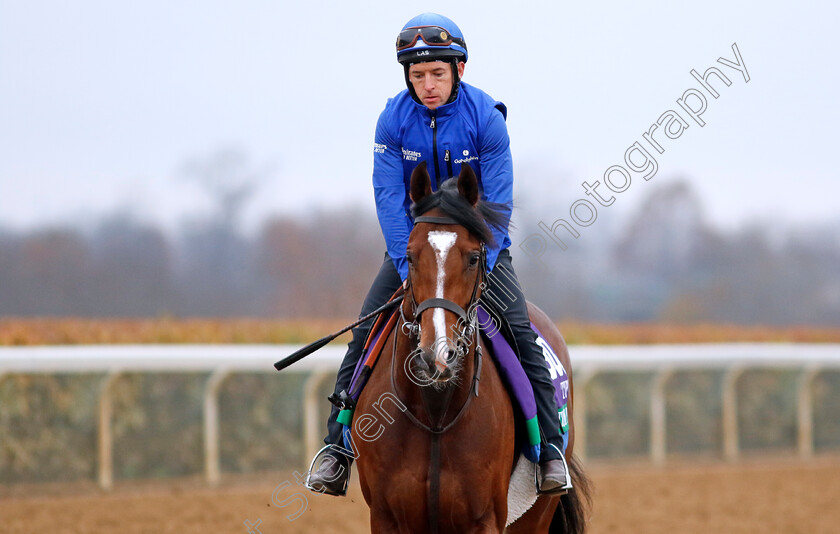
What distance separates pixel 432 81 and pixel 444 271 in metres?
1.16

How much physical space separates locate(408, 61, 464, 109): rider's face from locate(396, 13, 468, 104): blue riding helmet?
0.02 metres

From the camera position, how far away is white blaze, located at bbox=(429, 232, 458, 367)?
3.39 m

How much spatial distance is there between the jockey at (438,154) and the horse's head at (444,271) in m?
0.50

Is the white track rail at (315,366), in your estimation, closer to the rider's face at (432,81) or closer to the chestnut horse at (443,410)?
the chestnut horse at (443,410)

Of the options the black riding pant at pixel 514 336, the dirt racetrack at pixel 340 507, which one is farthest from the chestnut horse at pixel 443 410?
the dirt racetrack at pixel 340 507

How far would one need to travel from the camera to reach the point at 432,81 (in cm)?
436

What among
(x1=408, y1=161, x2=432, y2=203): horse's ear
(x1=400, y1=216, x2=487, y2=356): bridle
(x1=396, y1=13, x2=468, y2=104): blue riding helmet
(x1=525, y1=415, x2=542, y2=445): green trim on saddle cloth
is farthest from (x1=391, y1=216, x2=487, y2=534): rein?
(x1=396, y1=13, x2=468, y2=104): blue riding helmet


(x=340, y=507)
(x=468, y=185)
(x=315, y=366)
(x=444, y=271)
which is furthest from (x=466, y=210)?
(x=315, y=366)

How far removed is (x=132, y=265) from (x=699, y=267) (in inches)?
635

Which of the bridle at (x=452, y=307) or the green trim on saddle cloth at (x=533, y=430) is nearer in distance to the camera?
the bridle at (x=452, y=307)

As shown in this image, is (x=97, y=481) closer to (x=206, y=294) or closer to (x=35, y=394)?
(x=35, y=394)

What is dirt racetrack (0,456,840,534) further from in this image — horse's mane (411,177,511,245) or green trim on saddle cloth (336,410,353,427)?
horse's mane (411,177,511,245)

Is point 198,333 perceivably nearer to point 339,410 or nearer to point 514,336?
point 339,410

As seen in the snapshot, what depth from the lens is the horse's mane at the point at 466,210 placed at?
375 cm
